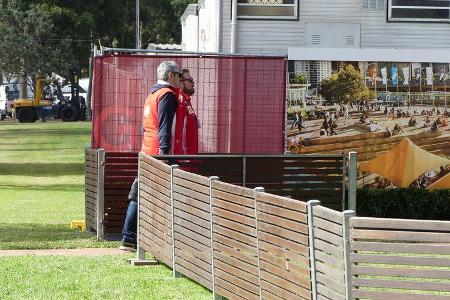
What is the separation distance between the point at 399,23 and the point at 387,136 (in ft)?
20.9

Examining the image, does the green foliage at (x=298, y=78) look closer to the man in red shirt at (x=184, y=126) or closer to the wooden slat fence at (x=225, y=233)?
the man in red shirt at (x=184, y=126)

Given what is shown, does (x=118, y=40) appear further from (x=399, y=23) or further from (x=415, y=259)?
(x=415, y=259)

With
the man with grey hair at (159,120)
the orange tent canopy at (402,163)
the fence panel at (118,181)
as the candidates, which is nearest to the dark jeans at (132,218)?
the man with grey hair at (159,120)

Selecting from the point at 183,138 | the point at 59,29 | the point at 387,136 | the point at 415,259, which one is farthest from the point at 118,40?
the point at 415,259

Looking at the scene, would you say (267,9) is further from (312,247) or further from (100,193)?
(312,247)

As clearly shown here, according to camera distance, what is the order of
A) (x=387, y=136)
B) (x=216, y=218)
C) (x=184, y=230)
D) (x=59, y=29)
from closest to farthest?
(x=216, y=218) → (x=184, y=230) → (x=387, y=136) → (x=59, y=29)

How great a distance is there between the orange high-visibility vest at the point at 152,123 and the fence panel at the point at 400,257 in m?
6.22

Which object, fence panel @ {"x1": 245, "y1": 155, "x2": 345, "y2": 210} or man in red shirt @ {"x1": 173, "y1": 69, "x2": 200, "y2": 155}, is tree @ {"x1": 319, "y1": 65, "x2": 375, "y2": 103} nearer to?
fence panel @ {"x1": 245, "y1": 155, "x2": 345, "y2": 210}

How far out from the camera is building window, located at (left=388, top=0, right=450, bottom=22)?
24672 millimetres

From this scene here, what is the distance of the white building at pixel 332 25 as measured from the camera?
23.9 m

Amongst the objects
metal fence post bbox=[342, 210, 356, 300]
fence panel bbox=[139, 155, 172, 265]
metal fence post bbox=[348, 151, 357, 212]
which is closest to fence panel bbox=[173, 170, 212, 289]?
fence panel bbox=[139, 155, 172, 265]

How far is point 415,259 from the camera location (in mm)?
6684

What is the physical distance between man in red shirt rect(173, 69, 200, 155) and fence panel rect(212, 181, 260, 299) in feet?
11.0

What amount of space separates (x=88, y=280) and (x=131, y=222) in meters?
1.91
